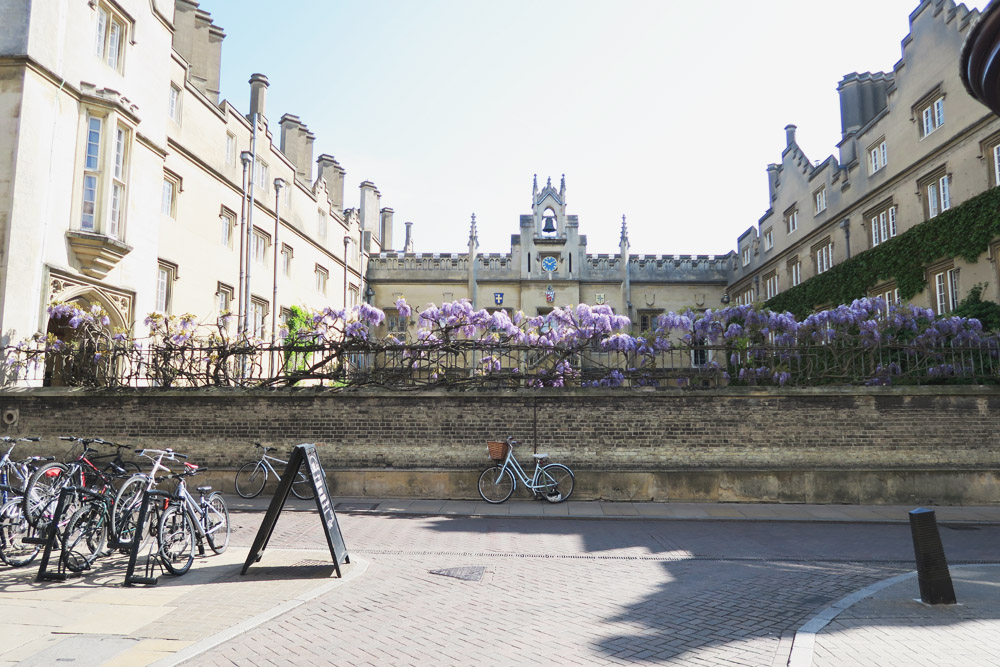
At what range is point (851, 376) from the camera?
13.8 m

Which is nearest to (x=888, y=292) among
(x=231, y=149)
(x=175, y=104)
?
(x=231, y=149)

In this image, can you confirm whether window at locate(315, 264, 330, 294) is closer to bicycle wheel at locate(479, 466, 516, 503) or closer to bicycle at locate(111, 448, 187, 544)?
bicycle wheel at locate(479, 466, 516, 503)

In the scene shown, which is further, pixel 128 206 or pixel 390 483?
pixel 128 206

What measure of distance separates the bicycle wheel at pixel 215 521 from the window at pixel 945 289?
850 inches

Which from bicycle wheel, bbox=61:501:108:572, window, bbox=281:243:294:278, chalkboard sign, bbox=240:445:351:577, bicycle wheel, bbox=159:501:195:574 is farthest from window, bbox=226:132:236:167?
chalkboard sign, bbox=240:445:351:577

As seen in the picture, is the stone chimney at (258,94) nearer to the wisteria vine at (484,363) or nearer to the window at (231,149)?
the window at (231,149)

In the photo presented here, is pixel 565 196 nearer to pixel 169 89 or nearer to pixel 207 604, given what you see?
pixel 169 89

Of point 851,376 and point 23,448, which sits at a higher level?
point 851,376

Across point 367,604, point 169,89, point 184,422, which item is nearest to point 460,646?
point 367,604

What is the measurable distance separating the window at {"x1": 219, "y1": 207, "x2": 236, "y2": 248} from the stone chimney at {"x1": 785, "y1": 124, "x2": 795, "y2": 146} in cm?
2819

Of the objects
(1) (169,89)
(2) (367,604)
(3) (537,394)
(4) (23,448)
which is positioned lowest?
(2) (367,604)

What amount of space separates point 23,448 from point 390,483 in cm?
816

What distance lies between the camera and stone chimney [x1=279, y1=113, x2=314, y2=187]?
107ft

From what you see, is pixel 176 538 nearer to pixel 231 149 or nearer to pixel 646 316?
pixel 231 149
